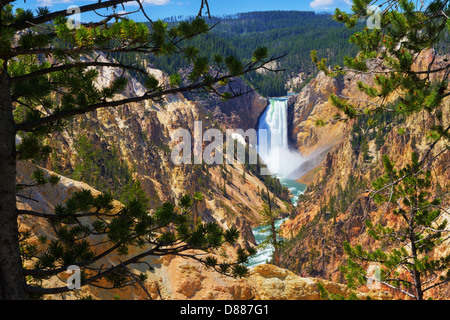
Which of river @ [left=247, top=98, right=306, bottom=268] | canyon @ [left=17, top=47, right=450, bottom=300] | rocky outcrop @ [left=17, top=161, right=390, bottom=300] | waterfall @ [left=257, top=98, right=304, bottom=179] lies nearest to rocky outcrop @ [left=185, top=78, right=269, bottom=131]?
waterfall @ [left=257, top=98, right=304, bottom=179]

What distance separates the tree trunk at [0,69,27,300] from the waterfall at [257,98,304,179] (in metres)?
117

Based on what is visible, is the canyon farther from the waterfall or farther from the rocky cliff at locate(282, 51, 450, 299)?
the waterfall

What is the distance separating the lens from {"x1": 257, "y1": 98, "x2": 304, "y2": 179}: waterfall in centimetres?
12462

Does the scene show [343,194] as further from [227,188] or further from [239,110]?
[239,110]

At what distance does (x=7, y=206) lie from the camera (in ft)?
14.4

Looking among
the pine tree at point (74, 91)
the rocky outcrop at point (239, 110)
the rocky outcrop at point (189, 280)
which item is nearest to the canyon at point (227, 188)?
the rocky outcrop at point (189, 280)

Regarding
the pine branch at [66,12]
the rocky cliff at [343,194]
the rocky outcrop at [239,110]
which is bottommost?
the rocky cliff at [343,194]

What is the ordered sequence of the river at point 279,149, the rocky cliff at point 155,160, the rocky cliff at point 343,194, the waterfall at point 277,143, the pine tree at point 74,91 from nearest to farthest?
the pine tree at point 74,91 < the rocky cliff at point 155,160 < the rocky cliff at point 343,194 < the river at point 279,149 < the waterfall at point 277,143

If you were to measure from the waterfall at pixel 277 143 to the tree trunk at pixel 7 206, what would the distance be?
385 ft

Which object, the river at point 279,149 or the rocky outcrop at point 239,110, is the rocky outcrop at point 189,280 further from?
the rocky outcrop at point 239,110

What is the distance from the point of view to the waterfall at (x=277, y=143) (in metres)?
125

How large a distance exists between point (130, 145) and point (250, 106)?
81873 mm

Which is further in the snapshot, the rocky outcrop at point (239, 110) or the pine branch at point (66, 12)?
the rocky outcrop at point (239, 110)

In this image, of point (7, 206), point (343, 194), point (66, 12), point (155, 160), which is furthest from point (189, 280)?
point (343, 194)
